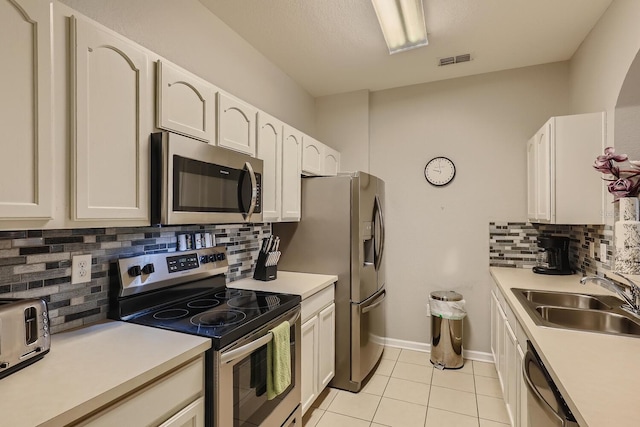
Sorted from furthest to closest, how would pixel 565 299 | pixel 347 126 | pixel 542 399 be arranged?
pixel 347 126 → pixel 565 299 → pixel 542 399

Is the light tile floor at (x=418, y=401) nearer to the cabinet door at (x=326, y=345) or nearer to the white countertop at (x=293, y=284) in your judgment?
the cabinet door at (x=326, y=345)

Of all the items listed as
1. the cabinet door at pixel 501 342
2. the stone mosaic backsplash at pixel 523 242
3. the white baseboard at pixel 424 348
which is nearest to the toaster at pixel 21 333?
the cabinet door at pixel 501 342

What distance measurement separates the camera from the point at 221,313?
63.9 inches

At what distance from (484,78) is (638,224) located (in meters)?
1.90

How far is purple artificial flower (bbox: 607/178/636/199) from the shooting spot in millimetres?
1770

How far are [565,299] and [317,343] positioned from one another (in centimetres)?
157

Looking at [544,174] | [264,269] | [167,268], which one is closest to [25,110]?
[167,268]

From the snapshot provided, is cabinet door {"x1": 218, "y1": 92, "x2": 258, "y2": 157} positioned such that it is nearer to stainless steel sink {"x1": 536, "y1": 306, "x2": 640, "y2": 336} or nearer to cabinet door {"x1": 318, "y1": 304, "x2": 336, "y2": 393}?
cabinet door {"x1": 318, "y1": 304, "x2": 336, "y2": 393}

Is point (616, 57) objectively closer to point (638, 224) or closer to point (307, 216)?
point (638, 224)

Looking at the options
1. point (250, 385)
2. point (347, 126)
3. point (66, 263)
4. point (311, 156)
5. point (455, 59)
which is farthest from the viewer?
point (347, 126)

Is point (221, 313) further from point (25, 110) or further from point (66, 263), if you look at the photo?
point (25, 110)

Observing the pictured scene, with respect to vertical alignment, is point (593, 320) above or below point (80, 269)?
below

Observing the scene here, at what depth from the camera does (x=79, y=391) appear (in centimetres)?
90

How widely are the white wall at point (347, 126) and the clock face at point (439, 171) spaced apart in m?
0.62
